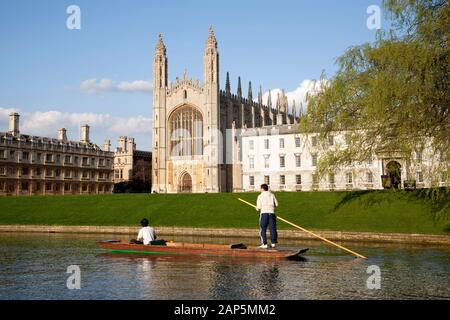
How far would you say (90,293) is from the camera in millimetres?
12258

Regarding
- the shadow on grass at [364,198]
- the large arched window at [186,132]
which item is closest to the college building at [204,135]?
the large arched window at [186,132]

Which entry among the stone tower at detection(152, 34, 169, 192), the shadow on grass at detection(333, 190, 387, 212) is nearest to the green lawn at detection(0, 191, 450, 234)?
the shadow on grass at detection(333, 190, 387, 212)

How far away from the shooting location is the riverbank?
1059 inches

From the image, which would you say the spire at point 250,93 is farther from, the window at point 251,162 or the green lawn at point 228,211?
the green lawn at point 228,211

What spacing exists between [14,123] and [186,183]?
29.7 m

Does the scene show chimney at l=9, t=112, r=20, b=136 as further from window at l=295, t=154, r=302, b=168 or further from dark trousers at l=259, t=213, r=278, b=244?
dark trousers at l=259, t=213, r=278, b=244

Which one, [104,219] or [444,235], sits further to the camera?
[104,219]

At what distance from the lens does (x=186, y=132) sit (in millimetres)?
80250

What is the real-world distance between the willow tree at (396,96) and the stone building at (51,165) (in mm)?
60247

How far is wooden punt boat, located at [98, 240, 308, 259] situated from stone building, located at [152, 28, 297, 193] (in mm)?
54330

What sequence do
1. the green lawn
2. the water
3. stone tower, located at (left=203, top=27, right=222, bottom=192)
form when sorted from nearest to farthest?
1. the water
2. the green lawn
3. stone tower, located at (left=203, top=27, right=222, bottom=192)

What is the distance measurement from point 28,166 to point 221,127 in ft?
103

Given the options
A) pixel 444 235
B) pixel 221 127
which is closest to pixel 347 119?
pixel 444 235
